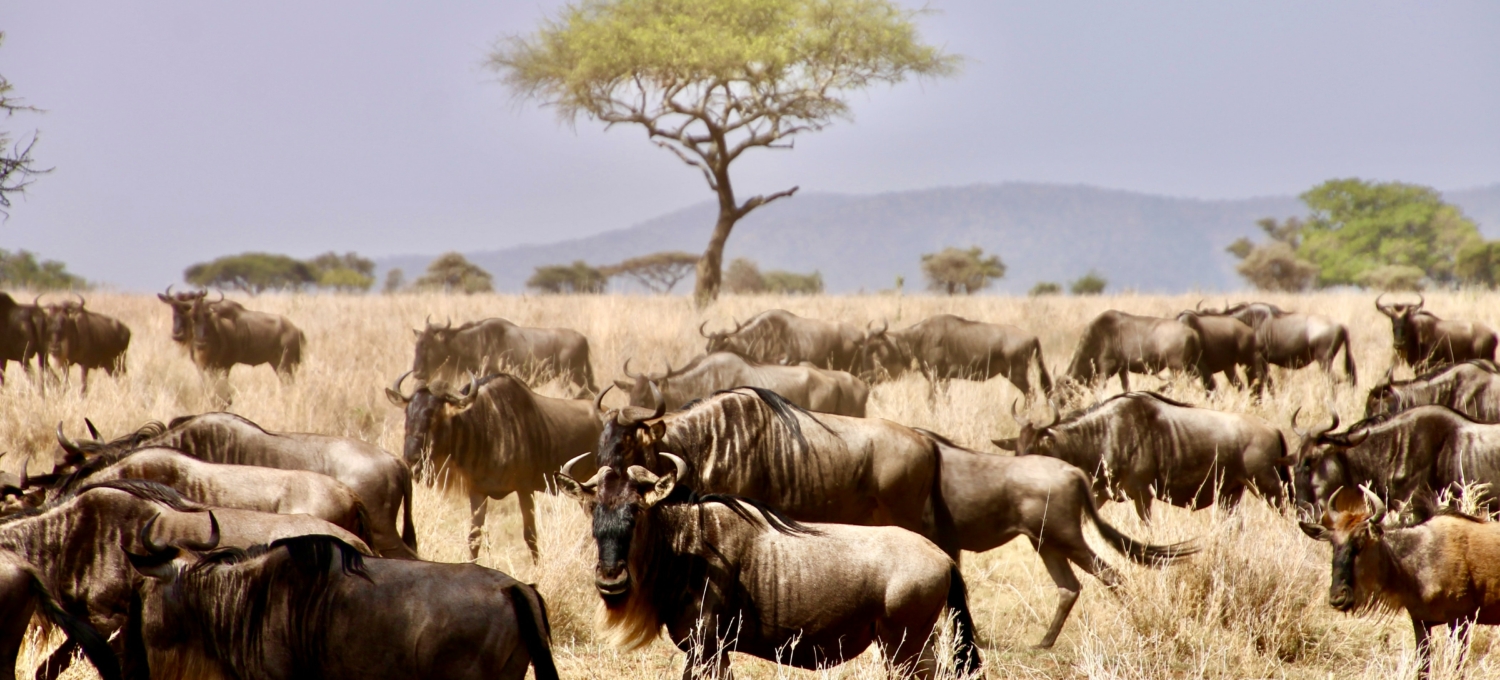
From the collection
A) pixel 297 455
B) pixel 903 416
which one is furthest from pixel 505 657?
pixel 903 416

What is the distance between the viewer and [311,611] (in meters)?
3.34

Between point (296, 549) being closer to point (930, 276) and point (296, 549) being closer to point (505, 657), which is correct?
point (505, 657)

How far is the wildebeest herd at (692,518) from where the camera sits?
132 inches

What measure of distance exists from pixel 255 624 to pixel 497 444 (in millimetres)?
3952

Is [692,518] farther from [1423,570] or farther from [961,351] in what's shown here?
[961,351]

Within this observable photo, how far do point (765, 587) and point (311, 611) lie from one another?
1478mm

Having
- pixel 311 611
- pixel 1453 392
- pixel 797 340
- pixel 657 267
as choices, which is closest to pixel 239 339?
pixel 797 340

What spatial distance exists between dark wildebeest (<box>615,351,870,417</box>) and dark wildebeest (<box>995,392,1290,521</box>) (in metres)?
2.10

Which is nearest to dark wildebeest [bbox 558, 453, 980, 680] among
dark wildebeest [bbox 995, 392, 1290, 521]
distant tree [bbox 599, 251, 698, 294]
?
dark wildebeest [bbox 995, 392, 1290, 521]

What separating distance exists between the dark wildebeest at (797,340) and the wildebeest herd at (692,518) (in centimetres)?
276

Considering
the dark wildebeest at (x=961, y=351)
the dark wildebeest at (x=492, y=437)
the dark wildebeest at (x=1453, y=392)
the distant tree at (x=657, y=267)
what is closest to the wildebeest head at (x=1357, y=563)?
the dark wildebeest at (x=1453, y=392)

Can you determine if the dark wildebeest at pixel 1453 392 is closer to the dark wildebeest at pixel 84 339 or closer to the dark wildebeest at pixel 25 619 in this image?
the dark wildebeest at pixel 25 619

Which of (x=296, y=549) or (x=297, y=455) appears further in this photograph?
(x=297, y=455)

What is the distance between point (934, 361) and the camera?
13023 millimetres
